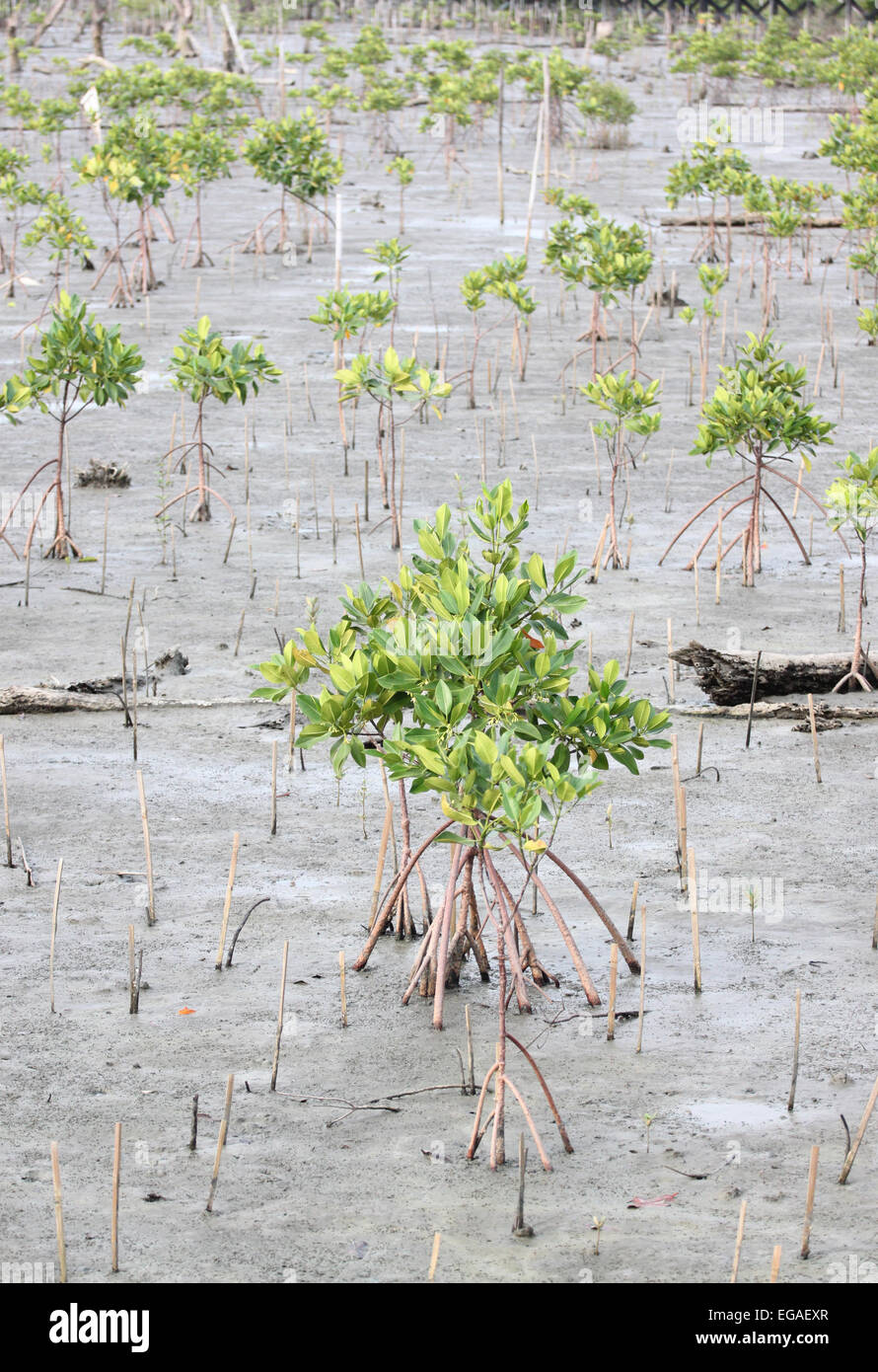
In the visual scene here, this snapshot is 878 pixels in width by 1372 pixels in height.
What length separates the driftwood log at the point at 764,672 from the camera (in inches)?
238

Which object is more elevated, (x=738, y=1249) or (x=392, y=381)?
(x=392, y=381)

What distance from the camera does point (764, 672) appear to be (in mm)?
6098

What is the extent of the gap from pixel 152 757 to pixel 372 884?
1353 millimetres

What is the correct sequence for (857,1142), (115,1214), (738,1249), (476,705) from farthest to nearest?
(476,705)
(857,1142)
(115,1214)
(738,1249)

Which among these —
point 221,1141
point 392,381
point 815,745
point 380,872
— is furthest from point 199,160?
point 221,1141

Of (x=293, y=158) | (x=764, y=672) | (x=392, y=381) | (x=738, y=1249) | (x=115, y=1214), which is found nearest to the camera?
(x=738, y=1249)

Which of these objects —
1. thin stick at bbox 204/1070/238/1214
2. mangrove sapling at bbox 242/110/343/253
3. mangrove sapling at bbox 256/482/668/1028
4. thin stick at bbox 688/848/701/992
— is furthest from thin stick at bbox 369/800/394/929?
mangrove sapling at bbox 242/110/343/253

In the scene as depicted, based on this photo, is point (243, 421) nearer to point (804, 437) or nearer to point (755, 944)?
point (804, 437)

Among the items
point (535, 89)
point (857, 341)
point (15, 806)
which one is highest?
point (535, 89)

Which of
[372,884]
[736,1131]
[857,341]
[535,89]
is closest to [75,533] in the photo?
[372,884]

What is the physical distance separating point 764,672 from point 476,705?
258cm

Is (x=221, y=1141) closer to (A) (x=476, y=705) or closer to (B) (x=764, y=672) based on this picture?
(A) (x=476, y=705)

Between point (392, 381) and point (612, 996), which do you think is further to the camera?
point (392, 381)

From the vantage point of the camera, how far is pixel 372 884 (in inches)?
182
